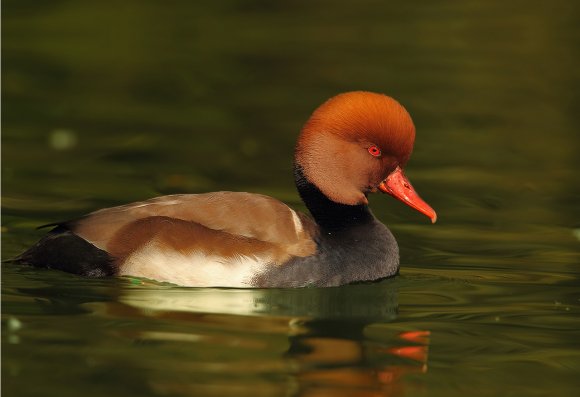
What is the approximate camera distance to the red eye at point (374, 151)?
787 cm

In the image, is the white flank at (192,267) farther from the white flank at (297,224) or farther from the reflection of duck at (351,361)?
the reflection of duck at (351,361)

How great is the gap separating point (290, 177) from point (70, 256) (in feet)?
10.3

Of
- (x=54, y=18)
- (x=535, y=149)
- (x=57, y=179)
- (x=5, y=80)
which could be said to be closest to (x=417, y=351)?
(x=57, y=179)

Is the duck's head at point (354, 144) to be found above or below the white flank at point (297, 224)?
above

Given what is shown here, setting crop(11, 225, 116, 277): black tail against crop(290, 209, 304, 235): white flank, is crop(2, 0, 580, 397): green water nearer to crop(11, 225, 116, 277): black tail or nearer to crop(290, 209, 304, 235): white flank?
crop(11, 225, 116, 277): black tail

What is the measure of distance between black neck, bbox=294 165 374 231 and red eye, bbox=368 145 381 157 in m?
0.34

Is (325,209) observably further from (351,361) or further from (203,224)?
(351,361)

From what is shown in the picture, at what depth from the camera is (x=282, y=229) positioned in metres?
7.62

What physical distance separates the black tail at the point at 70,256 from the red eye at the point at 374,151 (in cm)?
153

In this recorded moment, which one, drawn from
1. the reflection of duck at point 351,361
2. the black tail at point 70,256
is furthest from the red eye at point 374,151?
the black tail at point 70,256

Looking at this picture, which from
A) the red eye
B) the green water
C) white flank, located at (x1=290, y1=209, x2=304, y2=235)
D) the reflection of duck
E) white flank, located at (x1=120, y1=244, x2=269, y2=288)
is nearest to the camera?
the reflection of duck

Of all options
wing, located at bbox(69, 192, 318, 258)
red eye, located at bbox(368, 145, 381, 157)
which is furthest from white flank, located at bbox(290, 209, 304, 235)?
red eye, located at bbox(368, 145, 381, 157)

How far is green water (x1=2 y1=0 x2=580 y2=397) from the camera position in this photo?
6309 mm

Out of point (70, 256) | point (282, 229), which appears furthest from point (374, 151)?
point (70, 256)
